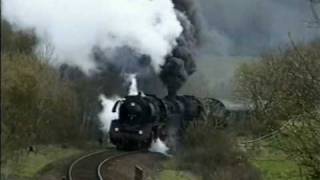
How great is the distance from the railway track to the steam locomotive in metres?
0.94

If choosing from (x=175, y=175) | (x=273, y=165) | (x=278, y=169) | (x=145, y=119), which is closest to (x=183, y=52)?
(x=145, y=119)

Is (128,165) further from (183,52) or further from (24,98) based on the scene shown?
(183,52)

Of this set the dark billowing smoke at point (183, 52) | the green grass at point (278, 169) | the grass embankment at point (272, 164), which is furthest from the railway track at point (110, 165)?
the dark billowing smoke at point (183, 52)

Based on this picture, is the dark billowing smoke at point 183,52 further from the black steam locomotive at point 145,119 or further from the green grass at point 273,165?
the green grass at point 273,165

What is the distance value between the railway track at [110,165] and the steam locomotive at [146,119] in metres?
0.94

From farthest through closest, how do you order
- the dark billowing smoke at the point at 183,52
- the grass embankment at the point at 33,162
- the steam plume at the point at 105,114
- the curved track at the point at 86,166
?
the steam plume at the point at 105,114, the dark billowing smoke at the point at 183,52, the curved track at the point at 86,166, the grass embankment at the point at 33,162

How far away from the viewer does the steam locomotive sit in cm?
3042

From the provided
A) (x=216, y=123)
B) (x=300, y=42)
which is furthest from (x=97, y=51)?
(x=300, y=42)

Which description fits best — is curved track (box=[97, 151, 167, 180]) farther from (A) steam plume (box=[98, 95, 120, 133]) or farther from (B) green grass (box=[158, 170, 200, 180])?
(A) steam plume (box=[98, 95, 120, 133])

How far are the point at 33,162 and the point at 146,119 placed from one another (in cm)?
678

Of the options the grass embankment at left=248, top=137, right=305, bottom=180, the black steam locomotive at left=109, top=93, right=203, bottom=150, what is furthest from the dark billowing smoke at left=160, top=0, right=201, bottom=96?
the grass embankment at left=248, top=137, right=305, bottom=180

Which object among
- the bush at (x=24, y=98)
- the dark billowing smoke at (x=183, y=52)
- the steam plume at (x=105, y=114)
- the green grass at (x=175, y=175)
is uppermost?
the dark billowing smoke at (x=183, y=52)

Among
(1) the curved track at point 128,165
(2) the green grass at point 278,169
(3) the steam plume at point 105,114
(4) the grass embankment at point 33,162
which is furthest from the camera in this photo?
(3) the steam plume at point 105,114

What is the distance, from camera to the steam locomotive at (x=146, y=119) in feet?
99.8
